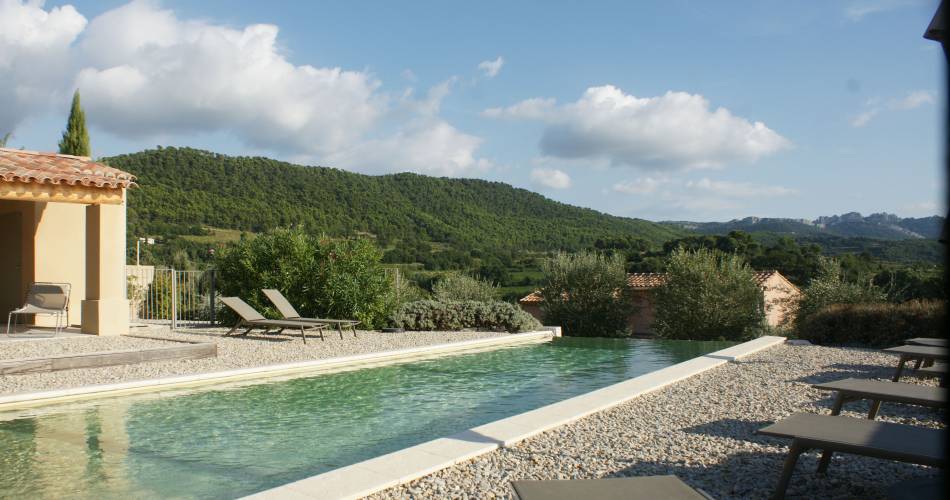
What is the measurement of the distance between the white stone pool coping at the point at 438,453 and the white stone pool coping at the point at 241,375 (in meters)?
4.55

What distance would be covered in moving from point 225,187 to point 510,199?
67.3 ft

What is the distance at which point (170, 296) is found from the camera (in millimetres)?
19062

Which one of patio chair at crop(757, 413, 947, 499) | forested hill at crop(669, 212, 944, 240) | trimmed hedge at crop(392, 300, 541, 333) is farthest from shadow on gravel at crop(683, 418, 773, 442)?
forested hill at crop(669, 212, 944, 240)

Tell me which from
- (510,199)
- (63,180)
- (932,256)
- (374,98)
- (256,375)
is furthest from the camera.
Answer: (510,199)

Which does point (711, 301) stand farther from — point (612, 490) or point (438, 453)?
point (612, 490)

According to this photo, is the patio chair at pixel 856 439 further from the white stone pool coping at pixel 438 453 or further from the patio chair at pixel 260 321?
the patio chair at pixel 260 321

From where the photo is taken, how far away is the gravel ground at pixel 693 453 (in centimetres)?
407

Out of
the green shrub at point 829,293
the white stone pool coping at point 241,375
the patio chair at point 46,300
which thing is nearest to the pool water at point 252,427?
the white stone pool coping at point 241,375

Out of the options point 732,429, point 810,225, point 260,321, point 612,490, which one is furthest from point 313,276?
point 810,225

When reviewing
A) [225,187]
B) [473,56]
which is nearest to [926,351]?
[473,56]

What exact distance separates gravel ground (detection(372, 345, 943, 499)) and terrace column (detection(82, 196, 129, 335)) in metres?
9.73

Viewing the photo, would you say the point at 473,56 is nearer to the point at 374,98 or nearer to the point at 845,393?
the point at 374,98

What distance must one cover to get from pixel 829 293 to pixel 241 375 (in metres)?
16.2

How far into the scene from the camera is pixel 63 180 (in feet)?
36.3
